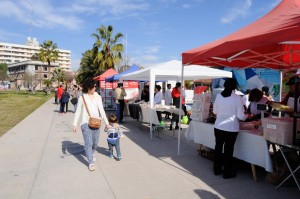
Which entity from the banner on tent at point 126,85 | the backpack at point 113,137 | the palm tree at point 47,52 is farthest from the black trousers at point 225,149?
the palm tree at point 47,52

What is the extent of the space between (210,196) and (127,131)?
5709 mm

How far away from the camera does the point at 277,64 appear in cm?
697

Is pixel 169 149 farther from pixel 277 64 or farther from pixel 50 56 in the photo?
pixel 50 56

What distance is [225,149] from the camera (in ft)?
14.9

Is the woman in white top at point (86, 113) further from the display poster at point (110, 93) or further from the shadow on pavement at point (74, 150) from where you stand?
the display poster at point (110, 93)

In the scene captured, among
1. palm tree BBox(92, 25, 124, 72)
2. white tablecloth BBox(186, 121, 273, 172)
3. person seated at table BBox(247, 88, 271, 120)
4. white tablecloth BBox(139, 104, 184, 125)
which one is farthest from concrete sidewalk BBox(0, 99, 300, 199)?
palm tree BBox(92, 25, 124, 72)

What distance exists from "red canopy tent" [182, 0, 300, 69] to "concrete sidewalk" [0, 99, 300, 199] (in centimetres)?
218

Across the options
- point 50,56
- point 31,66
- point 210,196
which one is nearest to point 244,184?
point 210,196

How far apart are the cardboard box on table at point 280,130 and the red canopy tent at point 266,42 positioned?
115 cm

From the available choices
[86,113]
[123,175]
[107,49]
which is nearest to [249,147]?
[123,175]

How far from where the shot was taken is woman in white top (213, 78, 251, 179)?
4.36 meters

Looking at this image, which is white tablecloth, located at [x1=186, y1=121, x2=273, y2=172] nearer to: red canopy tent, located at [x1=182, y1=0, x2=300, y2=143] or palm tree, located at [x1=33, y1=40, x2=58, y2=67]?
red canopy tent, located at [x1=182, y1=0, x2=300, y2=143]

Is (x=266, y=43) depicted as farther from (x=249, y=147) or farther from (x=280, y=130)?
(x=249, y=147)

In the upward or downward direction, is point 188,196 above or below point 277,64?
below
